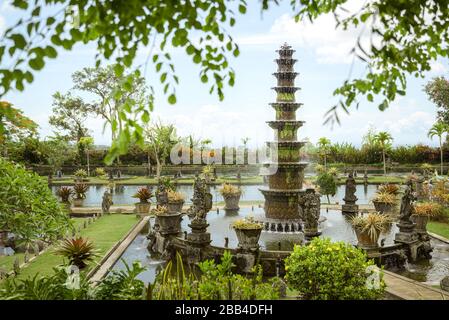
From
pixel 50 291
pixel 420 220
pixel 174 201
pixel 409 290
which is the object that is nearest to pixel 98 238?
pixel 174 201

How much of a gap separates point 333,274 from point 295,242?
723cm

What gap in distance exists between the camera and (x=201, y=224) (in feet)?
44.4

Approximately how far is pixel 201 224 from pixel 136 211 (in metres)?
9.03

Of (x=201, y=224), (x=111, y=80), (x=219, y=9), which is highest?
(x=111, y=80)

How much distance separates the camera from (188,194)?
32469 mm

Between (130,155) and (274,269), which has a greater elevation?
(130,155)

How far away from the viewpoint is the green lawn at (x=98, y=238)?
1223 centimetres

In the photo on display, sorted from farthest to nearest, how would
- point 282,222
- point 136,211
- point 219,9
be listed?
point 136,211 → point 282,222 → point 219,9

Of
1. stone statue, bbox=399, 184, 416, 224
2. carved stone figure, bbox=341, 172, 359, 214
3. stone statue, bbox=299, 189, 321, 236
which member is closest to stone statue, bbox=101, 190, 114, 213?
carved stone figure, bbox=341, 172, 359, 214

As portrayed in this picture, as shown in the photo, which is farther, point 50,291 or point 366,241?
point 366,241

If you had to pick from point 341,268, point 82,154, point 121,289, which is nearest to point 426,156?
point 82,154

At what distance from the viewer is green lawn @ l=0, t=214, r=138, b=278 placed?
1223 centimetres

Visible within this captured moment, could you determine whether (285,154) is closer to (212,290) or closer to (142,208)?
(142,208)

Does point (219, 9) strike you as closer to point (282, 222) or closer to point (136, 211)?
point (282, 222)
